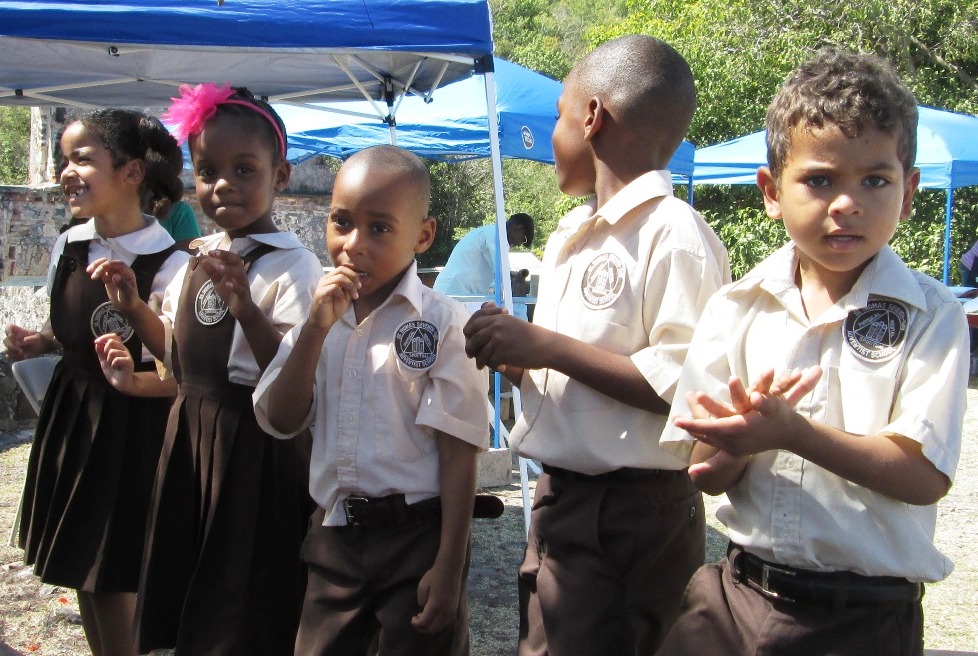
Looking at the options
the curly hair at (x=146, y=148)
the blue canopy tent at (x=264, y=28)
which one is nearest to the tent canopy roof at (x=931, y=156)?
the blue canopy tent at (x=264, y=28)

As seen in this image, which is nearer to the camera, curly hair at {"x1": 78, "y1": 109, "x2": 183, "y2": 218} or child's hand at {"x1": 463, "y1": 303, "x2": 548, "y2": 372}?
child's hand at {"x1": 463, "y1": 303, "x2": 548, "y2": 372}

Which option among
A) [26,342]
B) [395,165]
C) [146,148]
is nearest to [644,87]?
[395,165]

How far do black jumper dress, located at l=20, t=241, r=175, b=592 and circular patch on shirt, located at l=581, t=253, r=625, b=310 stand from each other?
→ 156 cm

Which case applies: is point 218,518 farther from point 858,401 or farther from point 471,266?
point 471,266

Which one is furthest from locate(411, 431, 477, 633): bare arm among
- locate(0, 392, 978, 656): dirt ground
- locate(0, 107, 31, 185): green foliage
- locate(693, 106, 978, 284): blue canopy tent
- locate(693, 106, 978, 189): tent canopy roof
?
locate(0, 107, 31, 185): green foliage

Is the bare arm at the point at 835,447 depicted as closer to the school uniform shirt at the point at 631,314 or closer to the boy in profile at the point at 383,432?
the school uniform shirt at the point at 631,314

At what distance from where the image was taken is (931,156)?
9.63m

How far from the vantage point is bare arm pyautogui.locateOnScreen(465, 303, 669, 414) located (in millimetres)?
1920

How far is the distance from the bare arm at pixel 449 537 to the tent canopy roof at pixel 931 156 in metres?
7.92

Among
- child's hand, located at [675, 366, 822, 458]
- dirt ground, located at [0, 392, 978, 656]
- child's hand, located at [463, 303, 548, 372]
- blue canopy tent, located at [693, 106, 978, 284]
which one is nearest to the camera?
child's hand, located at [675, 366, 822, 458]

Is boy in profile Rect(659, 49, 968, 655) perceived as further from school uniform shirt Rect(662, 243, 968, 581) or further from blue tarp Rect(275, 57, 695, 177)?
blue tarp Rect(275, 57, 695, 177)

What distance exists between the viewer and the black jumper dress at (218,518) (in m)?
2.43

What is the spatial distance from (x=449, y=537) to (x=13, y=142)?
69.9 ft

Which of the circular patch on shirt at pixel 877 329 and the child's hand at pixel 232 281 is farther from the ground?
the child's hand at pixel 232 281
